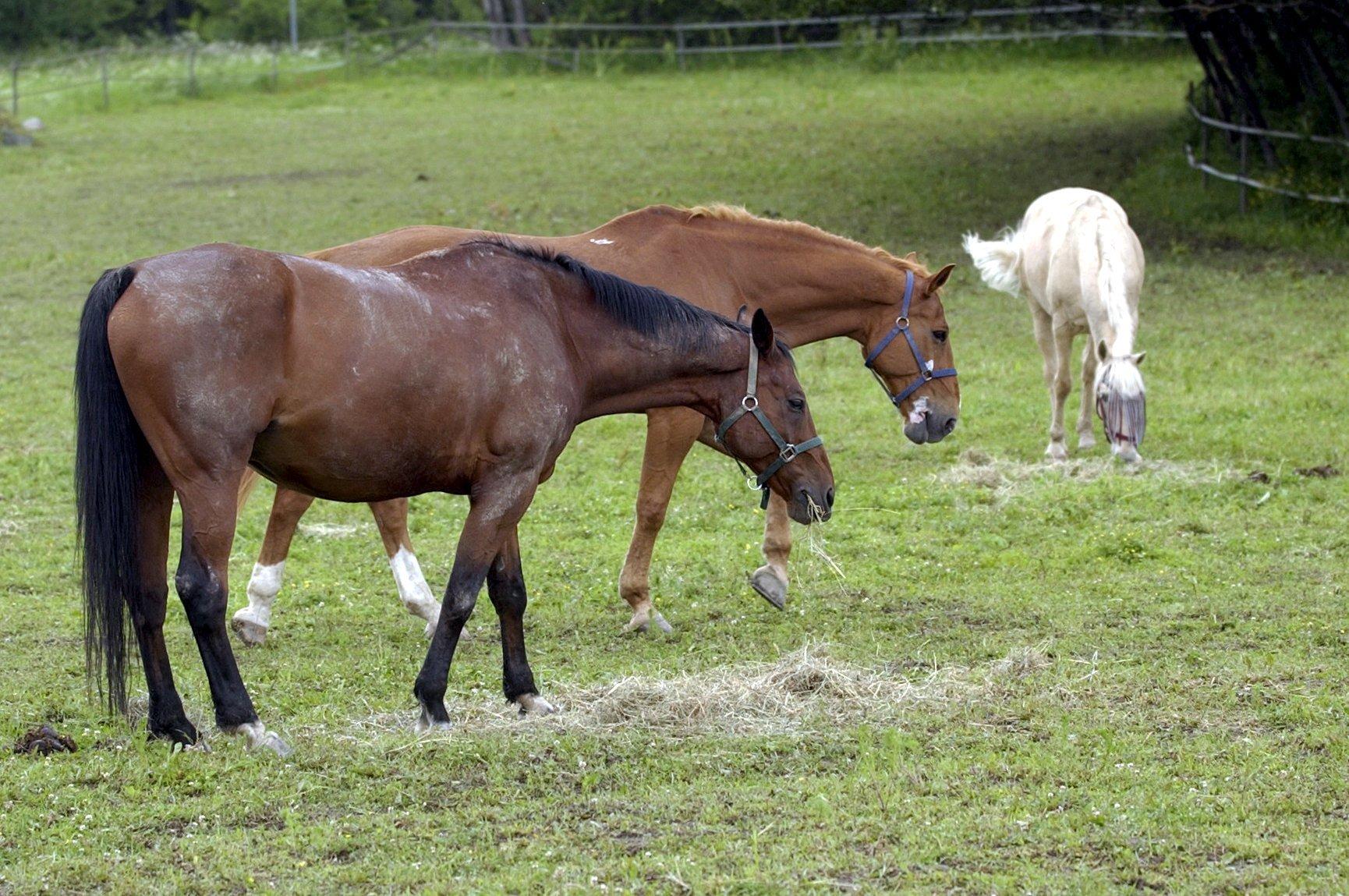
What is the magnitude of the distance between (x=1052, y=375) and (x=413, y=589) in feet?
18.6

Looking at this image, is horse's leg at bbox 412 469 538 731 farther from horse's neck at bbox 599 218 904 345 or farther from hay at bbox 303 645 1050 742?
horse's neck at bbox 599 218 904 345

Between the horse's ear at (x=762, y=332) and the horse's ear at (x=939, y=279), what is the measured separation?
1642 mm

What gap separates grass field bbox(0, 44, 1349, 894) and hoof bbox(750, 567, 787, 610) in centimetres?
9

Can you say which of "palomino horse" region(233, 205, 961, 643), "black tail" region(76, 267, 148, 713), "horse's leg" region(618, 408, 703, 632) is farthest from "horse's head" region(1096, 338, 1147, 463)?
"black tail" region(76, 267, 148, 713)

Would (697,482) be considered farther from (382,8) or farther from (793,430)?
(382,8)

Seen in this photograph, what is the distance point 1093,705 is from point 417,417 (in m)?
2.77

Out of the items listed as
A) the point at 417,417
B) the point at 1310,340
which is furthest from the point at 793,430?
the point at 1310,340

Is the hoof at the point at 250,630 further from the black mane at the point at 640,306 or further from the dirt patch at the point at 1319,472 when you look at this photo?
the dirt patch at the point at 1319,472

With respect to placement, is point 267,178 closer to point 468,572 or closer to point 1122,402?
point 1122,402

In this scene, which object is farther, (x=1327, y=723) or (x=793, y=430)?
(x=793, y=430)

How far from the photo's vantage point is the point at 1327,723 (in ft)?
17.8

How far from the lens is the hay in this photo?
18.2 ft

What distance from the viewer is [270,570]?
7215 millimetres

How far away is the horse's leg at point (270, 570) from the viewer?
712 centimetres
